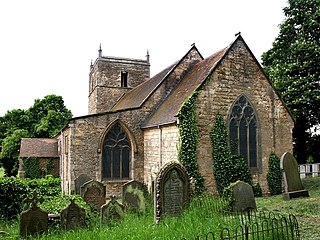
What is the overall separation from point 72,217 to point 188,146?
6360 millimetres

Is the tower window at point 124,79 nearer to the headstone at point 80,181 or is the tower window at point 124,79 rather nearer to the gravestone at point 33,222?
the headstone at point 80,181

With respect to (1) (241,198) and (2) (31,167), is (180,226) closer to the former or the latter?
(1) (241,198)

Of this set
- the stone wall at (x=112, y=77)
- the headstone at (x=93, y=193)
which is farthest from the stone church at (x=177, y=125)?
the stone wall at (x=112, y=77)


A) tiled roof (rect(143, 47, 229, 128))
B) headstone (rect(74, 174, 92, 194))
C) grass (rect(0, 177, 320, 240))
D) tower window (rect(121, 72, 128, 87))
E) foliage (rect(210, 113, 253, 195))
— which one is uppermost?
tower window (rect(121, 72, 128, 87))

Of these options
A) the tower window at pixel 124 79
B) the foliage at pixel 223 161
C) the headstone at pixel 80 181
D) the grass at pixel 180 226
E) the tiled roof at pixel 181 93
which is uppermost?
the tower window at pixel 124 79

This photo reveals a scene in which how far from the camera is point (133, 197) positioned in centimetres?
1244

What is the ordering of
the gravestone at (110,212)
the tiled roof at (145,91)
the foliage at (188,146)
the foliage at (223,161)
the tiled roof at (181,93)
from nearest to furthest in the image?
the gravestone at (110,212), the foliage at (188,146), the foliage at (223,161), the tiled roof at (181,93), the tiled roof at (145,91)

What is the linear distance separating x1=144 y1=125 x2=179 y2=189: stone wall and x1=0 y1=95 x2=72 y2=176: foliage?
21.8 m

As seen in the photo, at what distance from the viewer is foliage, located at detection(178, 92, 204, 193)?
47.1 ft

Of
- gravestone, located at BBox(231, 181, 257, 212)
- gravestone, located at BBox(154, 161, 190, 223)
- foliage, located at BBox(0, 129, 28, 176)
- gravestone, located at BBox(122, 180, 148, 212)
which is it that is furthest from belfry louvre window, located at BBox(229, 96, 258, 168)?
foliage, located at BBox(0, 129, 28, 176)

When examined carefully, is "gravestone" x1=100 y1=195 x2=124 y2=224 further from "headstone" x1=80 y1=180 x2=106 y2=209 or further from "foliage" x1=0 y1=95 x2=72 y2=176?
"foliage" x1=0 y1=95 x2=72 y2=176

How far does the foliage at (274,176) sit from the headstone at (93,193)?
855cm

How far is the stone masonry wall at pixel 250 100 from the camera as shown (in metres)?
14.9

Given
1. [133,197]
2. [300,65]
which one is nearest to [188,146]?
[133,197]
